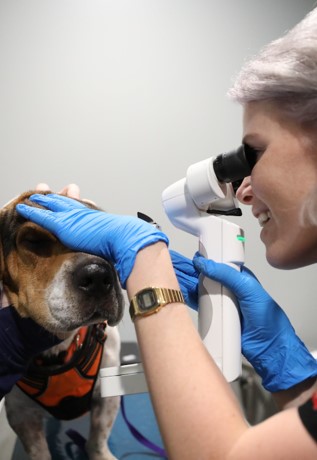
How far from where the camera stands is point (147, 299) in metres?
0.53

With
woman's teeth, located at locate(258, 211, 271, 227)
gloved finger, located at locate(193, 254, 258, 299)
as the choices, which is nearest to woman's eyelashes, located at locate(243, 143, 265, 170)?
woman's teeth, located at locate(258, 211, 271, 227)

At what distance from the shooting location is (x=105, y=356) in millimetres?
1164

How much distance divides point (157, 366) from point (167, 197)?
424 mm

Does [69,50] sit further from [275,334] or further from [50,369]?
[275,334]

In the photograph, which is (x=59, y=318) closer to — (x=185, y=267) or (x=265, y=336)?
(x=185, y=267)

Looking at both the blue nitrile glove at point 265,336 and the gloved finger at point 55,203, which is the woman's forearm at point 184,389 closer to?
the blue nitrile glove at point 265,336

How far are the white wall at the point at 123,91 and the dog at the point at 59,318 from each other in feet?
1.44

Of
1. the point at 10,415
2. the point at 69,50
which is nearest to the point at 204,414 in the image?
the point at 10,415

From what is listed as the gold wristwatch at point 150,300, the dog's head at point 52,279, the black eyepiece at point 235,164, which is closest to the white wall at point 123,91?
the dog's head at point 52,279

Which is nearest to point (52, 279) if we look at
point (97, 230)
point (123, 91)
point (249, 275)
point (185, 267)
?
point (97, 230)

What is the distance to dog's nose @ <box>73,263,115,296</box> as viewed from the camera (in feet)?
2.55

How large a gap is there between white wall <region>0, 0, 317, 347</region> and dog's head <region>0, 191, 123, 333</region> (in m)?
0.58

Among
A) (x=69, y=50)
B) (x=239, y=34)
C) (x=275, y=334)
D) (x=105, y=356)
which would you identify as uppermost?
(x=239, y=34)

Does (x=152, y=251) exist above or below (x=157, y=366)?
above
